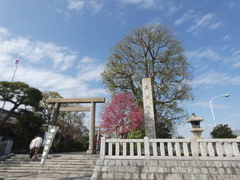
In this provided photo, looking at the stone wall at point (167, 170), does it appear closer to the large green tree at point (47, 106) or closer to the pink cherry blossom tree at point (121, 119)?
the pink cherry blossom tree at point (121, 119)

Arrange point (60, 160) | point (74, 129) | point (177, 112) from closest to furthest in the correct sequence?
1. point (60, 160)
2. point (177, 112)
3. point (74, 129)

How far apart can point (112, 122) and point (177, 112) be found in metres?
5.88

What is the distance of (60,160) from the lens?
8.24 metres

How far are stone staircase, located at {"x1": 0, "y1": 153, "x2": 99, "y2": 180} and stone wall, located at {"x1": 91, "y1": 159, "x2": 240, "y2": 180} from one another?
44.1 inches

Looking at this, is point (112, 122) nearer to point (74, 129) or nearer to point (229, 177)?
point (229, 177)

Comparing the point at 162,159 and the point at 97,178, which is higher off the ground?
the point at 162,159

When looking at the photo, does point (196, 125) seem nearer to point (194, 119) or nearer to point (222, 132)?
point (194, 119)

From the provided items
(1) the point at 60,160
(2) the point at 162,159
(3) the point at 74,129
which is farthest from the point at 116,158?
(3) the point at 74,129

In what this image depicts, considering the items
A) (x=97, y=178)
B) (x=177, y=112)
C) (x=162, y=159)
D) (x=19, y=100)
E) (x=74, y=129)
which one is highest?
(x=19, y=100)

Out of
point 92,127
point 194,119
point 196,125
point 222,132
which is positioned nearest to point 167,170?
point 92,127

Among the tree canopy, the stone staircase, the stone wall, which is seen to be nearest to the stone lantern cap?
the stone wall

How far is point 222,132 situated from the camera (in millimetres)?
16812

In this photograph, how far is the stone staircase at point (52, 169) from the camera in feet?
20.4

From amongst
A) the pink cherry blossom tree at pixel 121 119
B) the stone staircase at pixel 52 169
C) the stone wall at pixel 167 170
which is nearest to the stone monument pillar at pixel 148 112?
the pink cherry blossom tree at pixel 121 119
